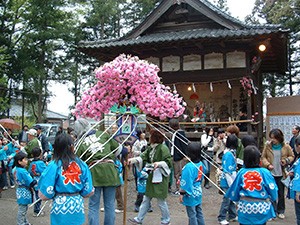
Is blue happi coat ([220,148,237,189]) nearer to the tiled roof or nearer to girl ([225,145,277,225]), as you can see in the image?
girl ([225,145,277,225])

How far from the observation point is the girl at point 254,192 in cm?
397

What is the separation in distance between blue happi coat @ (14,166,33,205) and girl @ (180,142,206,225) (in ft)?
8.42

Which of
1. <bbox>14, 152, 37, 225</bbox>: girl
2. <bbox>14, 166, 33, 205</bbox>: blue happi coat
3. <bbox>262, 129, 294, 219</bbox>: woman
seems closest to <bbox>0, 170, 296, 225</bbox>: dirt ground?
<bbox>262, 129, 294, 219</bbox>: woman

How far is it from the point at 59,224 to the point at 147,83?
255 centimetres

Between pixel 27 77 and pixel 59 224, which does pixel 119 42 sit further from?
Result: pixel 27 77

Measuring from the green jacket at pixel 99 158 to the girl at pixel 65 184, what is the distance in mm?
742

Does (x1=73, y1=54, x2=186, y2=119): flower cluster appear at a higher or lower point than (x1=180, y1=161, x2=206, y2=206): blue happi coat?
higher

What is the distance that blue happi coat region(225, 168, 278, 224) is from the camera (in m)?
3.97

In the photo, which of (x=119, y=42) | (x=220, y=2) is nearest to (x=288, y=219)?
(x=119, y=42)

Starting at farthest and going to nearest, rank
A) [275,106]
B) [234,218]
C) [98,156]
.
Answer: [275,106]
[234,218]
[98,156]

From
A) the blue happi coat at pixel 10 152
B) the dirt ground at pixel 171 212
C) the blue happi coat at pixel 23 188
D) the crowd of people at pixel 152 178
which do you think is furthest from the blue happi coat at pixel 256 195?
the blue happi coat at pixel 10 152

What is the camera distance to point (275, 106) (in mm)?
14633

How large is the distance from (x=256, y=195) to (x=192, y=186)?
1.01 metres

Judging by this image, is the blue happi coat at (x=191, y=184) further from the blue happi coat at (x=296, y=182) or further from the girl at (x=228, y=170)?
Result: the blue happi coat at (x=296, y=182)
